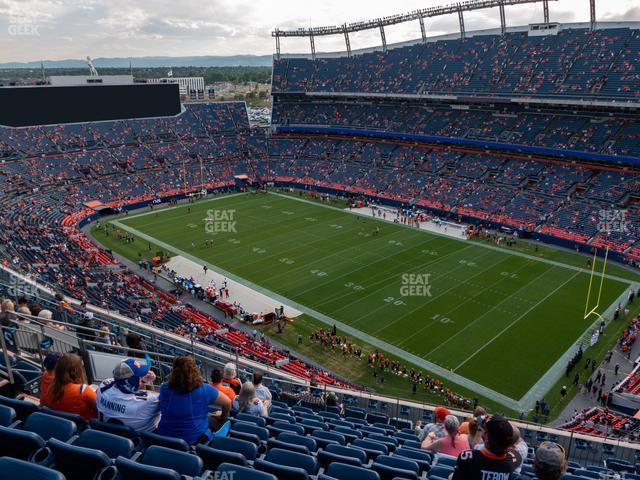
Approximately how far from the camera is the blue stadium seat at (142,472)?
4.10 m

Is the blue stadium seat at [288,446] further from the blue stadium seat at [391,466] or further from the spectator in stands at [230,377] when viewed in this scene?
the spectator in stands at [230,377]

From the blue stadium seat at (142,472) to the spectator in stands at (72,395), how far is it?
1.85 meters

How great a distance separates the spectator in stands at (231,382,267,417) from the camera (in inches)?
331

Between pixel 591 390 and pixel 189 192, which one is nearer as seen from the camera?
pixel 591 390

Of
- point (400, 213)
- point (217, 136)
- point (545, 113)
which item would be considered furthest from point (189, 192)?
point (545, 113)

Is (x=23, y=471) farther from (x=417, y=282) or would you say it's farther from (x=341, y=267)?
(x=341, y=267)

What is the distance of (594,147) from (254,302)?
37060 mm

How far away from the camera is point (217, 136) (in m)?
71.4

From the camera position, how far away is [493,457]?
446cm

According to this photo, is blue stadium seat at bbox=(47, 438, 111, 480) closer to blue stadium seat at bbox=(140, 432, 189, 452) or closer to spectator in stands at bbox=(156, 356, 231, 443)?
blue stadium seat at bbox=(140, 432, 189, 452)

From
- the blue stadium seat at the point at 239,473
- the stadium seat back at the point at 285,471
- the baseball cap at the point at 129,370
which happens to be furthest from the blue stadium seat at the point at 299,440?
the blue stadium seat at the point at 239,473

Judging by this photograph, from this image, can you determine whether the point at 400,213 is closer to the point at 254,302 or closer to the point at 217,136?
the point at 254,302

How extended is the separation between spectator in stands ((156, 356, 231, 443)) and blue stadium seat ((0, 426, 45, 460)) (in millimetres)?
1332

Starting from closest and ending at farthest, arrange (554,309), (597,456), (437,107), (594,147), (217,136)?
(597,456)
(554,309)
(594,147)
(437,107)
(217,136)
